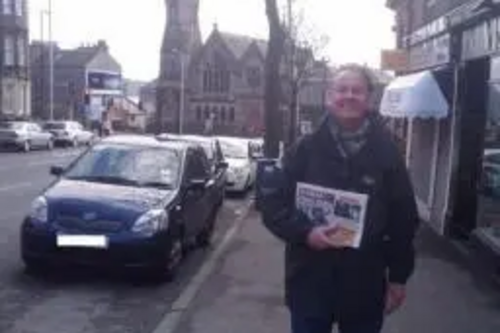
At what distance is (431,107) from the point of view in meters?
15.5

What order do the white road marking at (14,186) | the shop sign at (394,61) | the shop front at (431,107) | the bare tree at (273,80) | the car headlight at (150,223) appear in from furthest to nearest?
the shop sign at (394,61) < the white road marking at (14,186) < the bare tree at (273,80) < the shop front at (431,107) < the car headlight at (150,223)

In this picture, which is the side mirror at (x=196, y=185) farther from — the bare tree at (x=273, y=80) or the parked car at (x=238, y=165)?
the parked car at (x=238, y=165)

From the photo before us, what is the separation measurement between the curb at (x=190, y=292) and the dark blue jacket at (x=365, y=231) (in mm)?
3622

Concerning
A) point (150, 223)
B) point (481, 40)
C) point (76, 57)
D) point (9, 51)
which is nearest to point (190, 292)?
point (150, 223)

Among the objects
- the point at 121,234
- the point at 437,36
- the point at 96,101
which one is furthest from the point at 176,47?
the point at 121,234

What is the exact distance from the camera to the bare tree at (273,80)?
1955 centimetres

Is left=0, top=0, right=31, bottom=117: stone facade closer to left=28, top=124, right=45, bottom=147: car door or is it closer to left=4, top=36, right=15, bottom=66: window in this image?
left=4, top=36, right=15, bottom=66: window

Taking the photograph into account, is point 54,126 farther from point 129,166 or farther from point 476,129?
point 129,166

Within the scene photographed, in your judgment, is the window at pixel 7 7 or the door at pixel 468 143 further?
the window at pixel 7 7

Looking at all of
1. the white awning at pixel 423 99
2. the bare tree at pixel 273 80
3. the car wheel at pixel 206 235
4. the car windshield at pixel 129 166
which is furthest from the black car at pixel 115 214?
the bare tree at pixel 273 80

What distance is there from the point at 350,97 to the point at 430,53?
14.4 metres

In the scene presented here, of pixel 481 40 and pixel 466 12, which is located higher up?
pixel 466 12

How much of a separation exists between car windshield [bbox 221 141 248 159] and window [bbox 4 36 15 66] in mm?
43892

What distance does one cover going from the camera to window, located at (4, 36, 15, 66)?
67.2m
